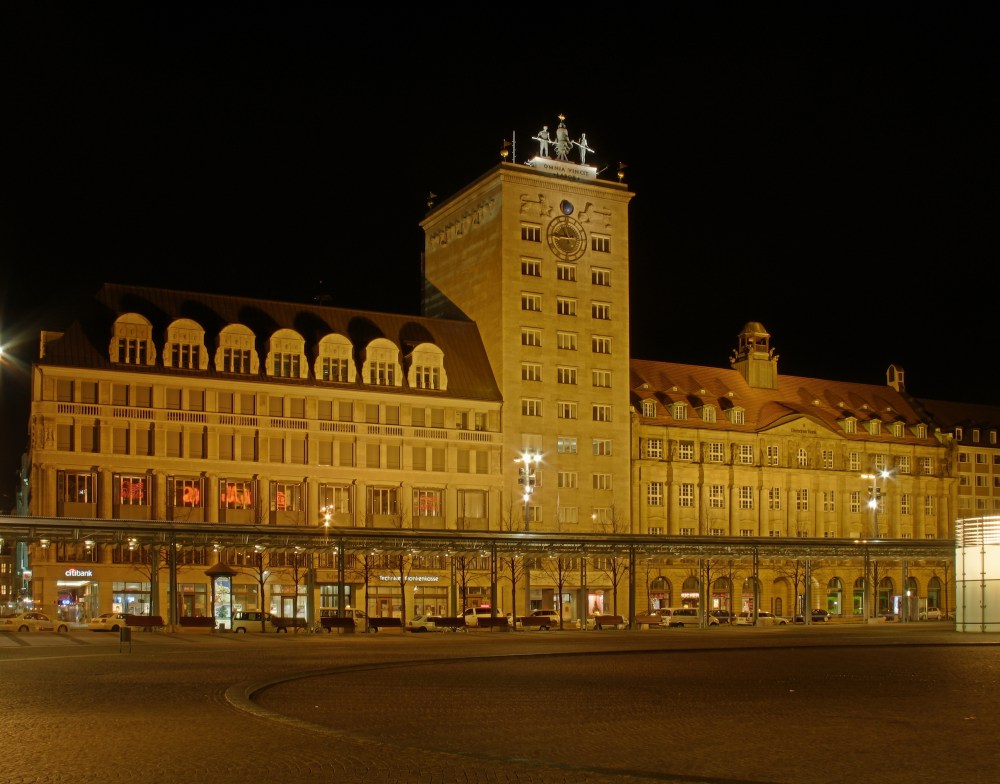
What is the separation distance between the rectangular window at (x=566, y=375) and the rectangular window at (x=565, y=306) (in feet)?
15.4

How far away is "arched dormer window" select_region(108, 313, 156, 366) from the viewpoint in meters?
103

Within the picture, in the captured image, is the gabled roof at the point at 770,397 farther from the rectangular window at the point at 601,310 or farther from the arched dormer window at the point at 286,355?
the arched dormer window at the point at 286,355

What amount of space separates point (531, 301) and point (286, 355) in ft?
72.0

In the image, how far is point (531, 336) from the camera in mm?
119250

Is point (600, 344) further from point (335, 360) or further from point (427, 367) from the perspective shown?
point (335, 360)

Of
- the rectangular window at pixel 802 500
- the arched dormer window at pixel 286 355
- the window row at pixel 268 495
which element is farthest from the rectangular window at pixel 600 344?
the rectangular window at pixel 802 500

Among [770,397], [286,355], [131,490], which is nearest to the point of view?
[131,490]

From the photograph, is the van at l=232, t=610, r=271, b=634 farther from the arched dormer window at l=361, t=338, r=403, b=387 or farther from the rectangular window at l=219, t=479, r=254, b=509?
the arched dormer window at l=361, t=338, r=403, b=387

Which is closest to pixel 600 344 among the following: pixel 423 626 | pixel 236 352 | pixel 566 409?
pixel 566 409

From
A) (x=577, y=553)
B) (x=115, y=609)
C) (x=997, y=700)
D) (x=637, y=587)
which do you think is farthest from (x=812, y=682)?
(x=637, y=587)

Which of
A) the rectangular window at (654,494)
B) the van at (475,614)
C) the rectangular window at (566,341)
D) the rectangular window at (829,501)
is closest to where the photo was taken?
the van at (475,614)

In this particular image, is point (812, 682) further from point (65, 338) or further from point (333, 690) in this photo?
point (65, 338)

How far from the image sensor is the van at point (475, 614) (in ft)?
298

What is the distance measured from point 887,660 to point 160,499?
215 feet
